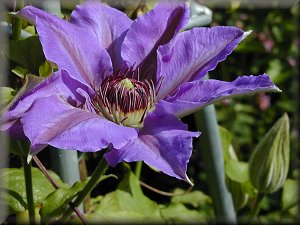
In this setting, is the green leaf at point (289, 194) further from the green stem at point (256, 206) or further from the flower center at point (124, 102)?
the flower center at point (124, 102)

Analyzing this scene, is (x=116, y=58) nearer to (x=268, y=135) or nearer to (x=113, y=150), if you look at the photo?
(x=113, y=150)

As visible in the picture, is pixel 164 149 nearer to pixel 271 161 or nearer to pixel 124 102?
pixel 124 102

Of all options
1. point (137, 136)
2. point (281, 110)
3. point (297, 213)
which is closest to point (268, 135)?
point (297, 213)

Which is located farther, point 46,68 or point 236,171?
point 236,171

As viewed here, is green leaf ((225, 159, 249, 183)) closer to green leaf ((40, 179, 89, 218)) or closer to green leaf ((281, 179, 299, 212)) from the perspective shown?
green leaf ((281, 179, 299, 212))

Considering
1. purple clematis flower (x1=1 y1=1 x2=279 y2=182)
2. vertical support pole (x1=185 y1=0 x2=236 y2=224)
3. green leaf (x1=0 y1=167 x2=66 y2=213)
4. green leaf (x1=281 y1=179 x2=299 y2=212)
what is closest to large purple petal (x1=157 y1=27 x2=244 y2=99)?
purple clematis flower (x1=1 y1=1 x2=279 y2=182)

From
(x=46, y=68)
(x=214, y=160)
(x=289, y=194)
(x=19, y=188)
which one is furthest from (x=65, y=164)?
(x=289, y=194)

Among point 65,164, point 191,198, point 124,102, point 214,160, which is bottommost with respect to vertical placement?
point 191,198
